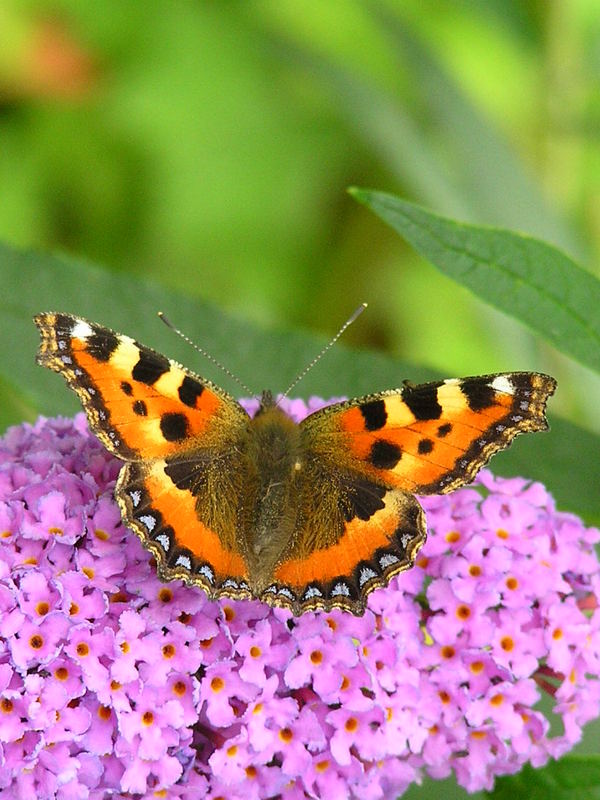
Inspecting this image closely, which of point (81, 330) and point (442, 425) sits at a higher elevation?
point (442, 425)

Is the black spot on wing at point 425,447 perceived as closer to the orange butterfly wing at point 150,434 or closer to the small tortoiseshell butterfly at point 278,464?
the small tortoiseshell butterfly at point 278,464

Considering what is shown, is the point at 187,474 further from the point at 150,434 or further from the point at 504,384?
the point at 504,384

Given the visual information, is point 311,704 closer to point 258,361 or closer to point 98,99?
point 258,361

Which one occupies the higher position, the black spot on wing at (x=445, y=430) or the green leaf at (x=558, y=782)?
the black spot on wing at (x=445, y=430)

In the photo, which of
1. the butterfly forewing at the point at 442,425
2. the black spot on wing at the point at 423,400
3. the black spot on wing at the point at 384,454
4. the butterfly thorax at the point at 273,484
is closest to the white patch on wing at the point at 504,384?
the butterfly forewing at the point at 442,425

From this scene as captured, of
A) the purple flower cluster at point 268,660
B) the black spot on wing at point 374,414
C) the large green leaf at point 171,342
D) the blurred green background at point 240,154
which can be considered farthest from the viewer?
the blurred green background at point 240,154

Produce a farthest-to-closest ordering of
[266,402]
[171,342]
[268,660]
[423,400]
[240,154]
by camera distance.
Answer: [240,154] → [171,342] → [266,402] → [423,400] → [268,660]

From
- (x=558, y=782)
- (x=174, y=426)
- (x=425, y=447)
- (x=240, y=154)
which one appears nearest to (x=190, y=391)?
(x=174, y=426)

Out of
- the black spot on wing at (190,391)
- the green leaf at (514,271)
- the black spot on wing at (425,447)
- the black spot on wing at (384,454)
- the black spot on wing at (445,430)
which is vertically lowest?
the black spot on wing at (190,391)
